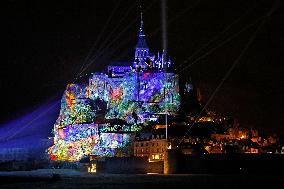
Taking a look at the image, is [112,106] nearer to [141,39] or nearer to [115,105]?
[115,105]

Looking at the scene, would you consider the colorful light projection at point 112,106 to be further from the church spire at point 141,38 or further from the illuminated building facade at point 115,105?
the church spire at point 141,38

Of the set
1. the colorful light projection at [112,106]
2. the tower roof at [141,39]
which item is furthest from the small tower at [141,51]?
the colorful light projection at [112,106]

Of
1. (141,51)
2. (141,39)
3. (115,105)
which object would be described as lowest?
(115,105)

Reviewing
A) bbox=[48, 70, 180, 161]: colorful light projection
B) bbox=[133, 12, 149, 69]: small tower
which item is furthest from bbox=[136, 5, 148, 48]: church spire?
bbox=[48, 70, 180, 161]: colorful light projection

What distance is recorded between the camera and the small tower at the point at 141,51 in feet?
325

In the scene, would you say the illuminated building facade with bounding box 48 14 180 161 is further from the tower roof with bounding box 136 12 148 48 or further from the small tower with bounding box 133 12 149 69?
the tower roof with bounding box 136 12 148 48

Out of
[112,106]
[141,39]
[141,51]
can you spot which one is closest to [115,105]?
[112,106]

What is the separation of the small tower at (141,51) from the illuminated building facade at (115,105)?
18cm

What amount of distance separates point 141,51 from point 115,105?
1301cm

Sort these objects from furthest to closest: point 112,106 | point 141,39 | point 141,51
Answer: point 141,39 < point 141,51 < point 112,106

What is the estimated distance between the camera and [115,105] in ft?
311

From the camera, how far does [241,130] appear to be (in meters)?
89.2

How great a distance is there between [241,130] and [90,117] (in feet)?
84.9

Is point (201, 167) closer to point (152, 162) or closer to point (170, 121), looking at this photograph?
point (152, 162)
